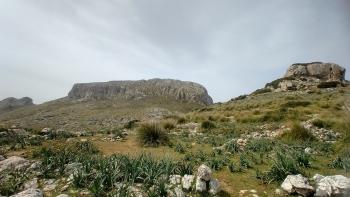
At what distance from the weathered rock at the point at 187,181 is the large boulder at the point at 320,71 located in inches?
1995

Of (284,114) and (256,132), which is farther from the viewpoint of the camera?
(284,114)

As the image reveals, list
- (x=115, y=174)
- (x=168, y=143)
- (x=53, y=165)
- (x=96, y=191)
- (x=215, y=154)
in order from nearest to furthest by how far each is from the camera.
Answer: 1. (x=96, y=191)
2. (x=115, y=174)
3. (x=53, y=165)
4. (x=215, y=154)
5. (x=168, y=143)

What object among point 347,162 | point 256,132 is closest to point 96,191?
point 347,162

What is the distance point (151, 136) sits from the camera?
13.9 m

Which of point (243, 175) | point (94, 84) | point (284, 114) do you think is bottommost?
point (243, 175)

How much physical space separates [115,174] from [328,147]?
7958 millimetres

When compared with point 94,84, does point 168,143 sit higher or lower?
lower

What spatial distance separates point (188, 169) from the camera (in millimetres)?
7562

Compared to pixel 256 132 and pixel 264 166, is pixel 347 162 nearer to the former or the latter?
Answer: pixel 264 166

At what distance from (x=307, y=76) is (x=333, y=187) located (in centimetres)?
5189

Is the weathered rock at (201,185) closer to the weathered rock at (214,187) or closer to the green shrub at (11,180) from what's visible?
the weathered rock at (214,187)

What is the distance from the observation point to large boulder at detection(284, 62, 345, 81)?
51.6 m

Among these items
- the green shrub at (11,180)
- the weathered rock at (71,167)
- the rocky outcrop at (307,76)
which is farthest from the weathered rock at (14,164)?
the rocky outcrop at (307,76)

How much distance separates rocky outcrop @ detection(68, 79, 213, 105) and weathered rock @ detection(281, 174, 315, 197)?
10171cm
